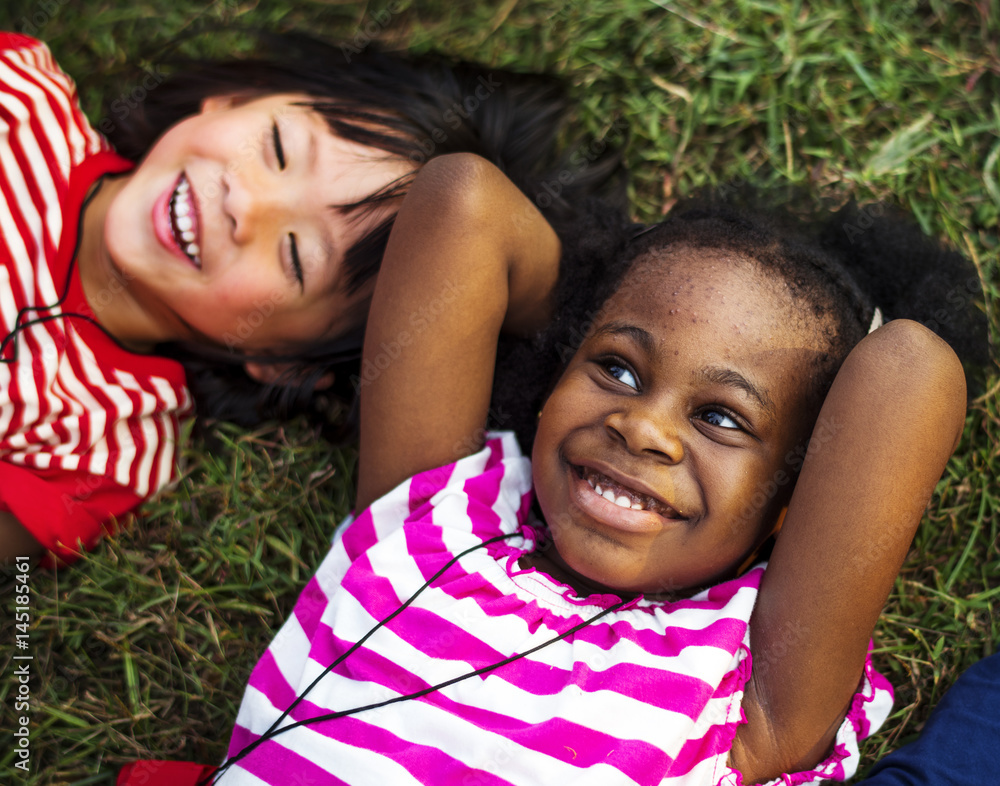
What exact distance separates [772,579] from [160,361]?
5.86 feet

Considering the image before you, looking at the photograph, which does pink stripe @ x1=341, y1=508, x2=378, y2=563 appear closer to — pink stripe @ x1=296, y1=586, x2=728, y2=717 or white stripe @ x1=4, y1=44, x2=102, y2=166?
pink stripe @ x1=296, y1=586, x2=728, y2=717

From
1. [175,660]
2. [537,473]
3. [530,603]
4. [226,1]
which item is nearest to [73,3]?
[226,1]

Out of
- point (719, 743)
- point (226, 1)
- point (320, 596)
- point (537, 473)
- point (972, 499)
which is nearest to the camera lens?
point (719, 743)

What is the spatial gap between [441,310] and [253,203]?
62cm

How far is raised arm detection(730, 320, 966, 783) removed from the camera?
1.56 m

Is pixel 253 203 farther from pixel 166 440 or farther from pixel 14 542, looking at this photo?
pixel 14 542

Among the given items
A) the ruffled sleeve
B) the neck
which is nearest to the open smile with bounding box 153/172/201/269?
the neck

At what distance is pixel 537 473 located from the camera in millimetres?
1729

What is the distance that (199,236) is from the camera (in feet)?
6.84

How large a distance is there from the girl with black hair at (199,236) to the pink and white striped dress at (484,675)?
0.67m

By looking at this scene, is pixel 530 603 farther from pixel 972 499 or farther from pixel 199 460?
pixel 972 499

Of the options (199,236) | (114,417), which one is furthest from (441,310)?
(114,417)

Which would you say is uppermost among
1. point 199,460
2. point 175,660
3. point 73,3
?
point 73,3

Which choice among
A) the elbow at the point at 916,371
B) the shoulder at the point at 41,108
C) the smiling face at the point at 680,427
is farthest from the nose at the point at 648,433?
the shoulder at the point at 41,108
